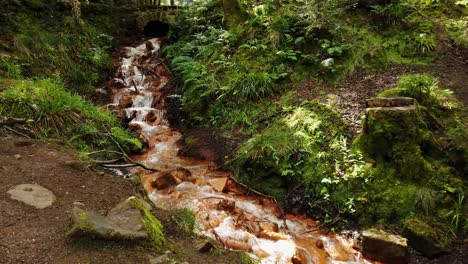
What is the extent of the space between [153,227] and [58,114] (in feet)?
14.4

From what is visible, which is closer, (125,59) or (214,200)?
(214,200)

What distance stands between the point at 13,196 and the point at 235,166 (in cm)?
404

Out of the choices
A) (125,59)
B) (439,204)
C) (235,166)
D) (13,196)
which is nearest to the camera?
(13,196)

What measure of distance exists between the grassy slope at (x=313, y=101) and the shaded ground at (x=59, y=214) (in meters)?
2.71

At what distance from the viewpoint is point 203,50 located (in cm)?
1008

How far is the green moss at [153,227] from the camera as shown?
10.8 feet

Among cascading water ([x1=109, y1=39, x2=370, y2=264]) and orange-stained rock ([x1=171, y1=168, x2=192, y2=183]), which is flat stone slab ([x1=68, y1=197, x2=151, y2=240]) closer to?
cascading water ([x1=109, y1=39, x2=370, y2=264])

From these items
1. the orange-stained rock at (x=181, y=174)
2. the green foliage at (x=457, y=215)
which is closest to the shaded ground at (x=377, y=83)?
the green foliage at (x=457, y=215)

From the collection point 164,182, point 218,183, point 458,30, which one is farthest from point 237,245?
point 458,30

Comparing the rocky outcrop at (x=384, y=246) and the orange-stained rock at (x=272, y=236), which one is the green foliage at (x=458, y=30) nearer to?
the rocky outcrop at (x=384, y=246)

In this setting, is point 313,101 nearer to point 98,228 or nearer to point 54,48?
point 98,228

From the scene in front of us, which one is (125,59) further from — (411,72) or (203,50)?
(411,72)

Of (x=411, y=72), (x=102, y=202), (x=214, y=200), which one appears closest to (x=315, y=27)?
(x=411, y=72)

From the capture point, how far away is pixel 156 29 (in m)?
15.3
